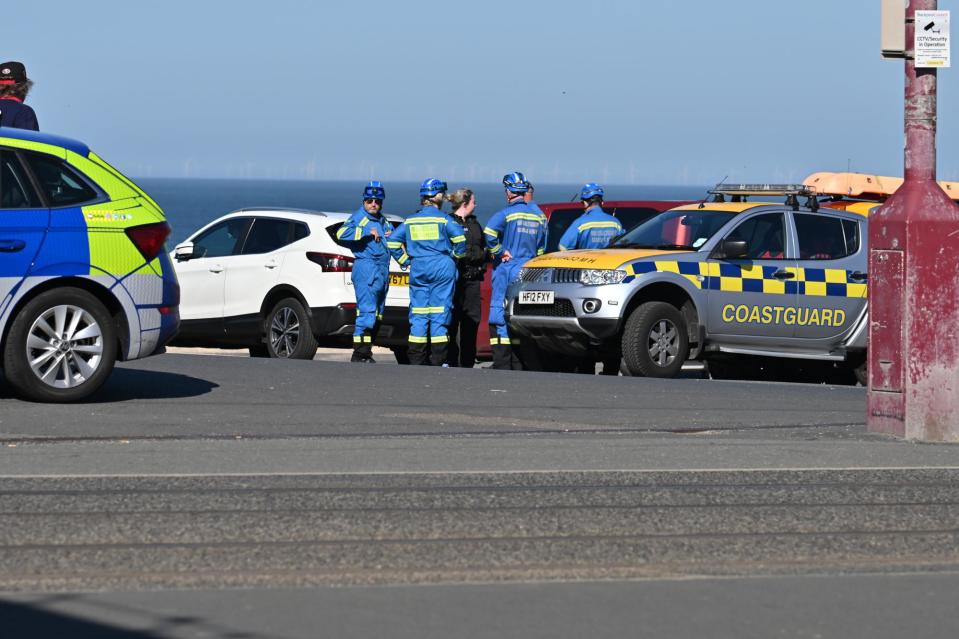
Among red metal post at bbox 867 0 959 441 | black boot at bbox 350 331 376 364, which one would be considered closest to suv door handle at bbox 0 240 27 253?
red metal post at bbox 867 0 959 441

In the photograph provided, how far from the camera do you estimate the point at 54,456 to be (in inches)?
347

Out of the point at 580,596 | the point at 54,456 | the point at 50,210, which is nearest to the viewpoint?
the point at 580,596

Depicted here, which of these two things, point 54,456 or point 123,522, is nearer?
point 123,522

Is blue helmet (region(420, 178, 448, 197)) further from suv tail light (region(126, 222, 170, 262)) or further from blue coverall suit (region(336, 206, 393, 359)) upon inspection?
suv tail light (region(126, 222, 170, 262))

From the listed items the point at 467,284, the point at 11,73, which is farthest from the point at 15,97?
the point at 467,284

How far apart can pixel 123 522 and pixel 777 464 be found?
3.57 m

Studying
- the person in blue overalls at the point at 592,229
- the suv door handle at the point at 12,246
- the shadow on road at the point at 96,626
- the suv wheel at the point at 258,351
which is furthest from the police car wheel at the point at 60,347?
the suv wheel at the point at 258,351

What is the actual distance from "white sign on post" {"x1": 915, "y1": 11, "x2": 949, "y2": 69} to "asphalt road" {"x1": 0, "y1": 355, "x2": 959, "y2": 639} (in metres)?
2.26

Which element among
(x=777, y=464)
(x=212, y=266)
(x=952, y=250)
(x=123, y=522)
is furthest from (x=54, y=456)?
(x=212, y=266)

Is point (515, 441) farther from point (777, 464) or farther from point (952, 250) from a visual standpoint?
point (952, 250)

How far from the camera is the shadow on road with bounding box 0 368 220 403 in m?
12.0

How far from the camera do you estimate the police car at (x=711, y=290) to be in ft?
50.0

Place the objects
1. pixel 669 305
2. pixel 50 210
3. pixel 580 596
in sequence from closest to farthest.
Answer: pixel 580 596 → pixel 50 210 → pixel 669 305

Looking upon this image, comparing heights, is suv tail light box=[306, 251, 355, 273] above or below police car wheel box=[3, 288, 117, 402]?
above
